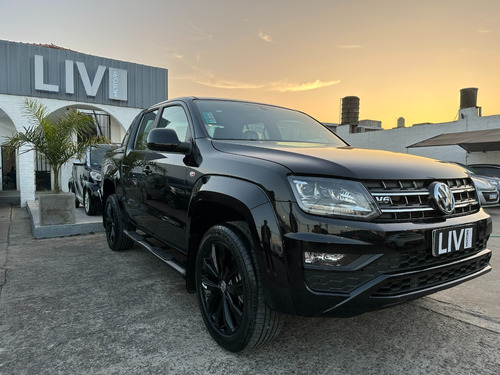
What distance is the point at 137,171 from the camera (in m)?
3.54

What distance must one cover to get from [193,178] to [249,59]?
7.26m

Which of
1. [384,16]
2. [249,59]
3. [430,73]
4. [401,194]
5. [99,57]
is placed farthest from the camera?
[99,57]

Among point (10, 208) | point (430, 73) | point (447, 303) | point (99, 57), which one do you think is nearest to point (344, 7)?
point (430, 73)

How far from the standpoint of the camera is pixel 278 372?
1.99m

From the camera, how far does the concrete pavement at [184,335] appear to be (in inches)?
80.7

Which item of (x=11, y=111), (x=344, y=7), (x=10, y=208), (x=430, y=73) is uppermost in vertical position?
(x=344, y=7)

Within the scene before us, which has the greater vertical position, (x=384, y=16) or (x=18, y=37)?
(x=18, y=37)

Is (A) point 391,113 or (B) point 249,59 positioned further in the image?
(A) point 391,113

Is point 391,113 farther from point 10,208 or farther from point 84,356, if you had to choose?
point 84,356

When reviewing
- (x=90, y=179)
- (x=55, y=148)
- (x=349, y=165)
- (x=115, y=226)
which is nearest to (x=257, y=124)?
(x=349, y=165)

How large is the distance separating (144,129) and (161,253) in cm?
148

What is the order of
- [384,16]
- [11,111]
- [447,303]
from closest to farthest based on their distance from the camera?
[447,303]
[384,16]
[11,111]

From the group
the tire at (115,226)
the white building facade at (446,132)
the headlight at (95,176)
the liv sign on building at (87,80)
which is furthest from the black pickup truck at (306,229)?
the white building facade at (446,132)

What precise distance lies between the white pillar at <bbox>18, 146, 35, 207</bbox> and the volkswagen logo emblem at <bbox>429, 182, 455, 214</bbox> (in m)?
11.4
